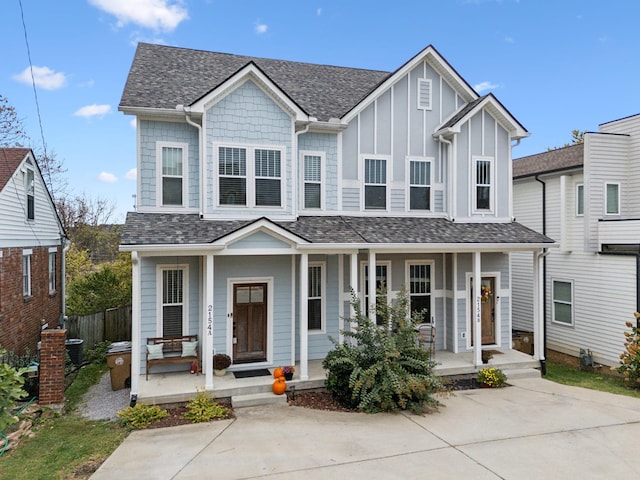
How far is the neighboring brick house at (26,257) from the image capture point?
1164 cm

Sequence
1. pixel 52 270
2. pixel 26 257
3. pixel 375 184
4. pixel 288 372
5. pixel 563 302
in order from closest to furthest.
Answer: pixel 288 372 → pixel 375 184 → pixel 26 257 → pixel 563 302 → pixel 52 270

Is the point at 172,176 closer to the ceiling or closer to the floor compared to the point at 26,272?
closer to the ceiling

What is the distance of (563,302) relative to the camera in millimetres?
15172

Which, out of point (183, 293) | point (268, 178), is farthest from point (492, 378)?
point (183, 293)

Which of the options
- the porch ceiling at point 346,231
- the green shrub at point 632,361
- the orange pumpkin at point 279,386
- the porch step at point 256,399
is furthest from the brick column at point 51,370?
the green shrub at point 632,361

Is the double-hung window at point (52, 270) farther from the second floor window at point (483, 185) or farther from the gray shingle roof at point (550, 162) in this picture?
the gray shingle roof at point (550, 162)

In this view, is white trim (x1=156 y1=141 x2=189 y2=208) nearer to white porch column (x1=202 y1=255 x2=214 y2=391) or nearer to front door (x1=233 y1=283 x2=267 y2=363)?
white porch column (x1=202 y1=255 x2=214 y2=391)

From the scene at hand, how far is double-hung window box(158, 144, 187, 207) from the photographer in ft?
34.9

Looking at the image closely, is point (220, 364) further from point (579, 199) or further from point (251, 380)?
point (579, 199)

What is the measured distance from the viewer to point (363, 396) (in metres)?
8.54

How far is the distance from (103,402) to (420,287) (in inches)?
345

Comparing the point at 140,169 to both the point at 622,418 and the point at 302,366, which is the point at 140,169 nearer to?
the point at 302,366

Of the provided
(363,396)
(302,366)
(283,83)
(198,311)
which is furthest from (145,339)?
(283,83)

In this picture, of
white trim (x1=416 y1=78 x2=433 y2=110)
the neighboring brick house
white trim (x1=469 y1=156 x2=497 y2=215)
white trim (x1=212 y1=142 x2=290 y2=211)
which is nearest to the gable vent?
white trim (x1=416 y1=78 x2=433 y2=110)
